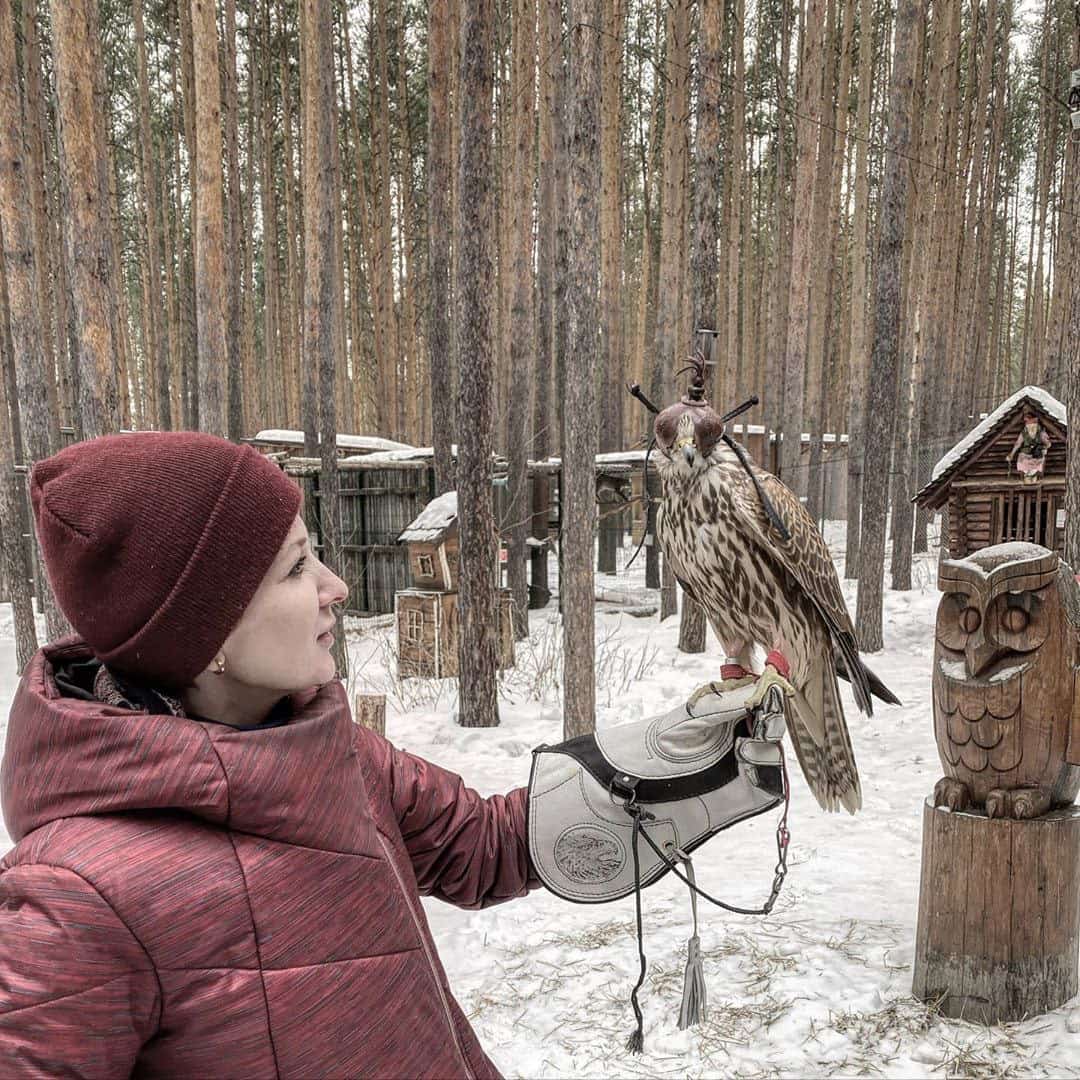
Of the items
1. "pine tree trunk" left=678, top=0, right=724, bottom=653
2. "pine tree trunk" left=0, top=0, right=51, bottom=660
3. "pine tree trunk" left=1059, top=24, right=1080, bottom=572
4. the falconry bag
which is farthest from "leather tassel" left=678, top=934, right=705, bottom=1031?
"pine tree trunk" left=0, top=0, right=51, bottom=660

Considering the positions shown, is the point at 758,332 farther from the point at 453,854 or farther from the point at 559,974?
the point at 453,854

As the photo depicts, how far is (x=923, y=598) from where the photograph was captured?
38.1 ft

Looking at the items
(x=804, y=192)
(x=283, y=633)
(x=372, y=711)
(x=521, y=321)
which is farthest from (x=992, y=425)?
(x=283, y=633)

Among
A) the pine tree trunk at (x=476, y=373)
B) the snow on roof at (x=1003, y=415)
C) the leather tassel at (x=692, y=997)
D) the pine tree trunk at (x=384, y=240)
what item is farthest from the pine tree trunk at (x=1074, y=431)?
the pine tree trunk at (x=384, y=240)

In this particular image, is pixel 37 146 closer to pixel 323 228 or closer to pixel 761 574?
pixel 323 228

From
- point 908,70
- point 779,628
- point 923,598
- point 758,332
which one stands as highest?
point 908,70

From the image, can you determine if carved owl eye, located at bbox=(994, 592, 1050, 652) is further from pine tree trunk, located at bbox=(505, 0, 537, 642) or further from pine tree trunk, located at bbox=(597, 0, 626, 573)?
pine tree trunk, located at bbox=(597, 0, 626, 573)

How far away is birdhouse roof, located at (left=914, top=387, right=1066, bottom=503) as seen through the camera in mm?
7992

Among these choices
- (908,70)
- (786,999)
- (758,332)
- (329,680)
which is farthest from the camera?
(758,332)

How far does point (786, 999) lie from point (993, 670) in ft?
5.03

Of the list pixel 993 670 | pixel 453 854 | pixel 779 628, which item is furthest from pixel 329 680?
pixel 993 670

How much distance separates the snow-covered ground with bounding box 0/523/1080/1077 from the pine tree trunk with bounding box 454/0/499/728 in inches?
34.6

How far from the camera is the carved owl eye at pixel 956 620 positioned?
3.32 metres

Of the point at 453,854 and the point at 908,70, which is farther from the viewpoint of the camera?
the point at 908,70
